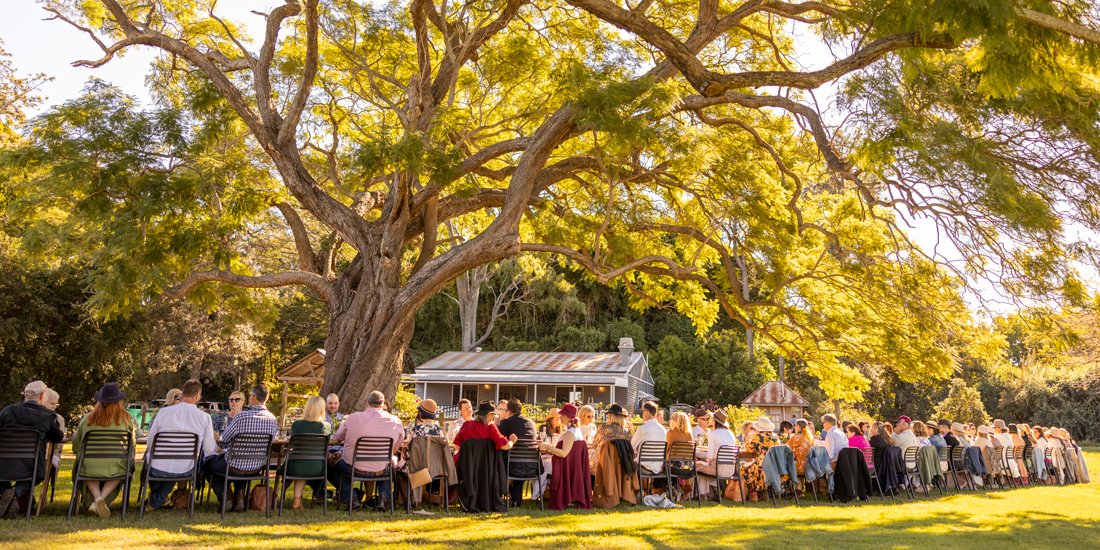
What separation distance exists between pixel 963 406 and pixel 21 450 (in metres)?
37.5

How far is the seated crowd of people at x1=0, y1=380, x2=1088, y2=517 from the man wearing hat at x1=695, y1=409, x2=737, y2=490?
0.06ft

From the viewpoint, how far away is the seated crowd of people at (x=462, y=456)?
24.5 feet

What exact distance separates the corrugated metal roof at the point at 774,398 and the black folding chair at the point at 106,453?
Result: 22944 mm

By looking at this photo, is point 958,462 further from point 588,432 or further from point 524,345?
point 524,345

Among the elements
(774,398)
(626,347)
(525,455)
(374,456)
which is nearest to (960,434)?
(525,455)

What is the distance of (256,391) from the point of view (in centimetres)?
810

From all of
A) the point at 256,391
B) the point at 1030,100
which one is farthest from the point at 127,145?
the point at 1030,100

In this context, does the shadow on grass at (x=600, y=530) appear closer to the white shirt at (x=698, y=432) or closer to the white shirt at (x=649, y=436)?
the white shirt at (x=649, y=436)

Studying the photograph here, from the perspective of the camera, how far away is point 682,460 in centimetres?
1012

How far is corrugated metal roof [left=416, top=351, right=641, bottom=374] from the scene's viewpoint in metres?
30.2

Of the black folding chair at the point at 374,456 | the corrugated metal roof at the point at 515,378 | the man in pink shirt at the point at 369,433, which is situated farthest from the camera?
the corrugated metal roof at the point at 515,378

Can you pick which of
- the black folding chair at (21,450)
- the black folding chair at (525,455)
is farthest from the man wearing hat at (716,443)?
the black folding chair at (21,450)

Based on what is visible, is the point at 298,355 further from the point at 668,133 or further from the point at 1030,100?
the point at 1030,100

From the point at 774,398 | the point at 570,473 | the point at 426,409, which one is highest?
the point at 774,398
